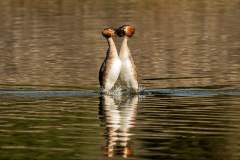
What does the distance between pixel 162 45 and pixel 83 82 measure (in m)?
10.5

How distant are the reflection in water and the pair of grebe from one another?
1.25 feet

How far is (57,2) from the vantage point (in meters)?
53.0

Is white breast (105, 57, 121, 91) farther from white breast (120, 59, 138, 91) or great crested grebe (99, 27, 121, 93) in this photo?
white breast (120, 59, 138, 91)

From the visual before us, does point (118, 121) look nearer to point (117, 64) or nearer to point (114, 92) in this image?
point (117, 64)

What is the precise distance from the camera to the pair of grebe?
500 inches

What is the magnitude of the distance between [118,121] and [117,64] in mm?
3173

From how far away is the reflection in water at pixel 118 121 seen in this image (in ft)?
25.5

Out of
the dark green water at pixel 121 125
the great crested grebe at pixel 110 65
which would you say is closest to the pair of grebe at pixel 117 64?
the great crested grebe at pixel 110 65

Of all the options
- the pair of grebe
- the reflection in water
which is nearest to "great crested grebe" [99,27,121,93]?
the pair of grebe

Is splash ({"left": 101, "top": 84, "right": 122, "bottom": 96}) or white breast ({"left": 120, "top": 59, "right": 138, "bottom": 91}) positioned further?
splash ({"left": 101, "top": 84, "right": 122, "bottom": 96})

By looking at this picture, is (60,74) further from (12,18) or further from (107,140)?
(12,18)

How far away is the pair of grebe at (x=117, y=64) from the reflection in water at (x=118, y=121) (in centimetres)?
38

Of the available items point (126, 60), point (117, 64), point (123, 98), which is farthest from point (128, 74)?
point (123, 98)

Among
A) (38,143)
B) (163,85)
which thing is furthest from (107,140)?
(163,85)
